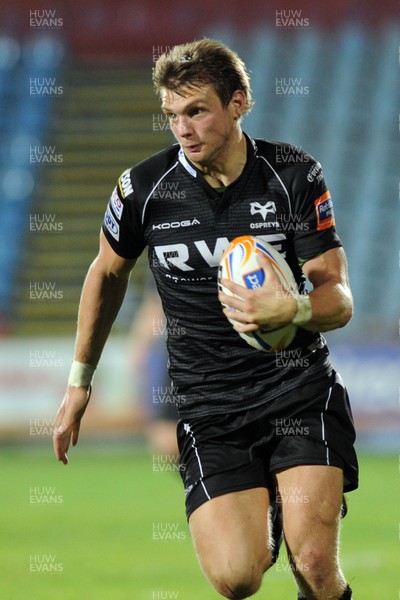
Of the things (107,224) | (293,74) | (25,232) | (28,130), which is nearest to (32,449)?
(25,232)

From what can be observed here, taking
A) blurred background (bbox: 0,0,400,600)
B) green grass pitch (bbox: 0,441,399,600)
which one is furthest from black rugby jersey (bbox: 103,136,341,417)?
blurred background (bbox: 0,0,400,600)

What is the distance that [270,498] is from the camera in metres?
4.67

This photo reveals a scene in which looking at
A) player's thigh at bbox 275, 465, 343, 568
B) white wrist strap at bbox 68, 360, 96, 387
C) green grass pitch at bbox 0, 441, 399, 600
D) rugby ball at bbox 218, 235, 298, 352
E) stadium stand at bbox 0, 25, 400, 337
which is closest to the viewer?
rugby ball at bbox 218, 235, 298, 352

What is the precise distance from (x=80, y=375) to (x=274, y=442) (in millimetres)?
921

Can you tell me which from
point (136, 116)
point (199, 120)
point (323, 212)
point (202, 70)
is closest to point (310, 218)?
point (323, 212)

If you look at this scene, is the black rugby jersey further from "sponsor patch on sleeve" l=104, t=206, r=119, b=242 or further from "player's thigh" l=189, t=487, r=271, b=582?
"player's thigh" l=189, t=487, r=271, b=582

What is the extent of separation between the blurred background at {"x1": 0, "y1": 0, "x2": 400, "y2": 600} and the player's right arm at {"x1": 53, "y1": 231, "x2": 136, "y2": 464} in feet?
36.5

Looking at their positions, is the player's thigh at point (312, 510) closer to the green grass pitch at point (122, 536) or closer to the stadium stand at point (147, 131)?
the green grass pitch at point (122, 536)

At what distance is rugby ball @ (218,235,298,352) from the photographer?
4.23 metres

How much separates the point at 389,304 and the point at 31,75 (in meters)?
6.97

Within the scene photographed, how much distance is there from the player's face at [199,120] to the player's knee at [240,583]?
64.8 inches

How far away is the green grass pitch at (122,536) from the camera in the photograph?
20.8 ft

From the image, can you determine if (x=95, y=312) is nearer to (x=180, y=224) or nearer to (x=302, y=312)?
(x=180, y=224)

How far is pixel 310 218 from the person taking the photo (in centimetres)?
456
